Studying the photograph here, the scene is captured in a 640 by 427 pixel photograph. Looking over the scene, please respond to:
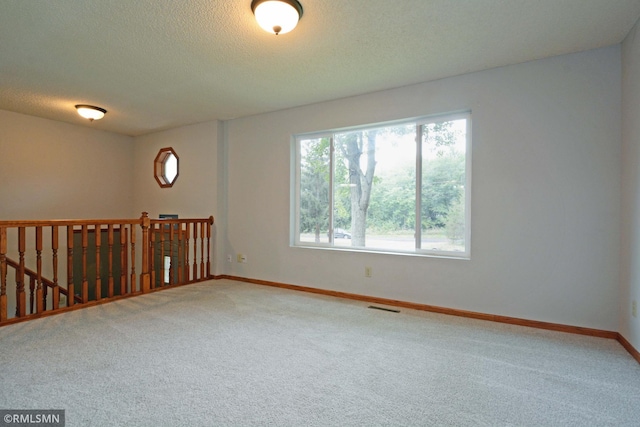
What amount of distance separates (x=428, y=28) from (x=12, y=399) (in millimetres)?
3488

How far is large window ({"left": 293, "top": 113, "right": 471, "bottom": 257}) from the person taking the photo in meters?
3.39

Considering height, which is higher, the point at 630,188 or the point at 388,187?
the point at 388,187

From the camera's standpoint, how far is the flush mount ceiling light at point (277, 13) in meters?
2.08

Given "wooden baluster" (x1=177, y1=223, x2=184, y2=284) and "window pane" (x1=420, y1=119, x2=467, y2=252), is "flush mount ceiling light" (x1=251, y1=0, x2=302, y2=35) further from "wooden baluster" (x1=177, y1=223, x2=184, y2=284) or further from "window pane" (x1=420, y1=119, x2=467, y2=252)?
"wooden baluster" (x1=177, y1=223, x2=184, y2=284)

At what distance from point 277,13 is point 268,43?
0.59 m

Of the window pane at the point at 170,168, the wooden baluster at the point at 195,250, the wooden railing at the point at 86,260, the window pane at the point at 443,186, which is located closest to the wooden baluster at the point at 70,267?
the wooden railing at the point at 86,260

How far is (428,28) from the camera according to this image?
2434 millimetres

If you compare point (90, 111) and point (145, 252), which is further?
point (90, 111)

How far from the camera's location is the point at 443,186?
135 inches

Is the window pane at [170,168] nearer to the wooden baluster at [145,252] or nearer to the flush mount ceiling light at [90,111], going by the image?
the flush mount ceiling light at [90,111]

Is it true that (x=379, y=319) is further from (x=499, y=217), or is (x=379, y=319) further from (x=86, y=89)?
(x=86, y=89)

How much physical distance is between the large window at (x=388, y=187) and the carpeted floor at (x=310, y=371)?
0.95 meters

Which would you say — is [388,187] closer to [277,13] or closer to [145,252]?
[277,13]

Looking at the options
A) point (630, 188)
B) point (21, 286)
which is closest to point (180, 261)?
point (21, 286)
